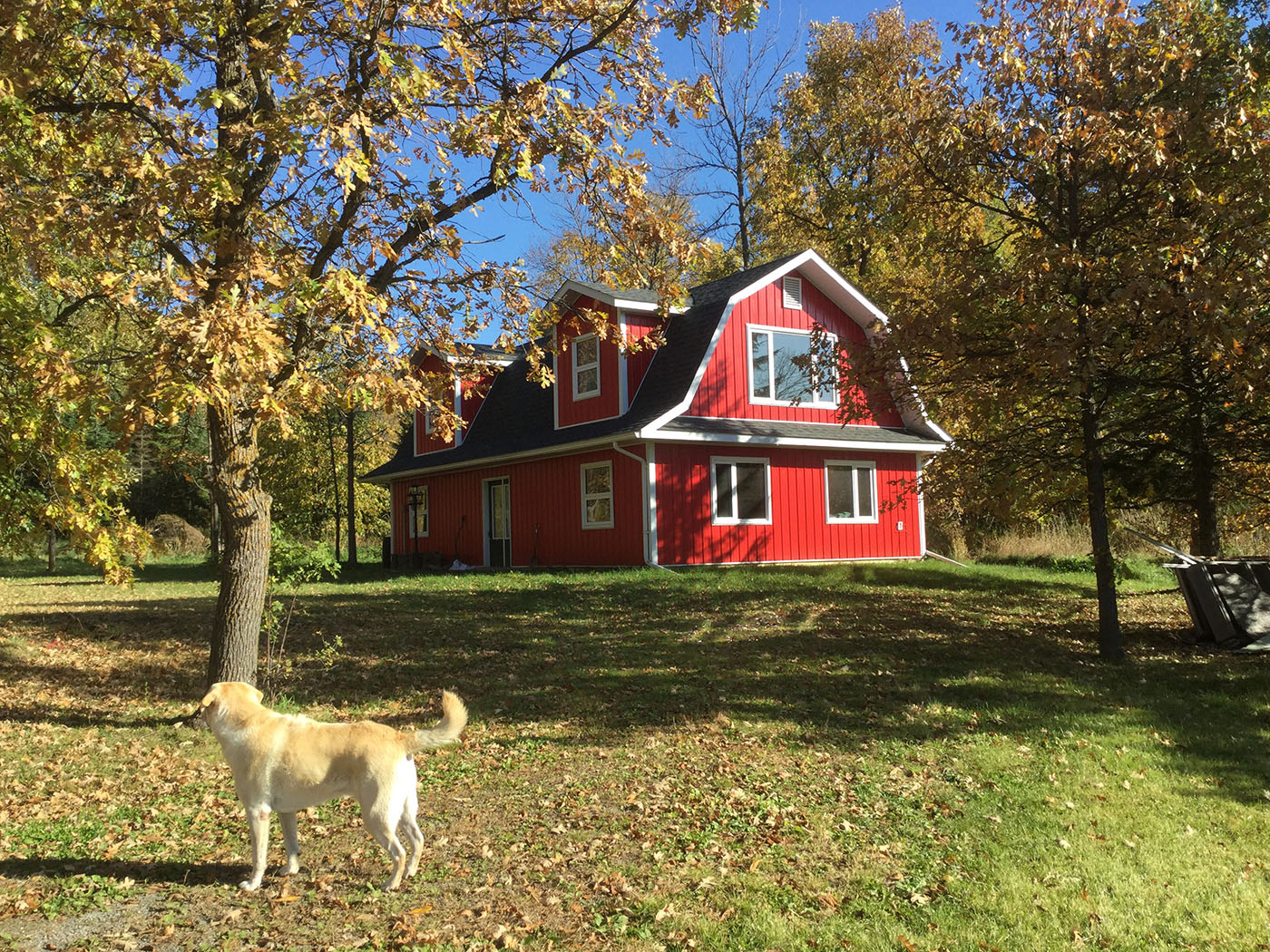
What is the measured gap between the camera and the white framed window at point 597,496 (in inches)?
778

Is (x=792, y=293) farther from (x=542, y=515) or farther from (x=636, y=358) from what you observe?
(x=542, y=515)

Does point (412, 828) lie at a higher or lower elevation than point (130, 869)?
higher

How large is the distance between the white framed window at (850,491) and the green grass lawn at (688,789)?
793 cm

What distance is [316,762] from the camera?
15.1 ft

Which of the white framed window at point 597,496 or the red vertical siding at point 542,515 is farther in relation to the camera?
the white framed window at point 597,496

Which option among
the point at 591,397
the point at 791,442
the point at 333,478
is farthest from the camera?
the point at 333,478

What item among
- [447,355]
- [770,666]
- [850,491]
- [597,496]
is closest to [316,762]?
[447,355]

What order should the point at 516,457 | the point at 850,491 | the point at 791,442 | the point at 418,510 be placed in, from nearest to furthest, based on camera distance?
the point at 791,442 < the point at 516,457 < the point at 850,491 < the point at 418,510

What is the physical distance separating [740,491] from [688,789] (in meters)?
13.5

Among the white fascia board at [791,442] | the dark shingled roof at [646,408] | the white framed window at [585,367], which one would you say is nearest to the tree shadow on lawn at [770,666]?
the white fascia board at [791,442]

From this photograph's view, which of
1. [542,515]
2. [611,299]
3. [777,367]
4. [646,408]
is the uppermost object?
[611,299]

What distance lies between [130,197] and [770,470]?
15.2 m

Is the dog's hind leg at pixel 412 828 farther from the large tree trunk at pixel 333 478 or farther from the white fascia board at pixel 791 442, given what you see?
the large tree trunk at pixel 333 478

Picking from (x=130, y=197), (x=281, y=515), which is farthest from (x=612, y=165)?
(x=281, y=515)
